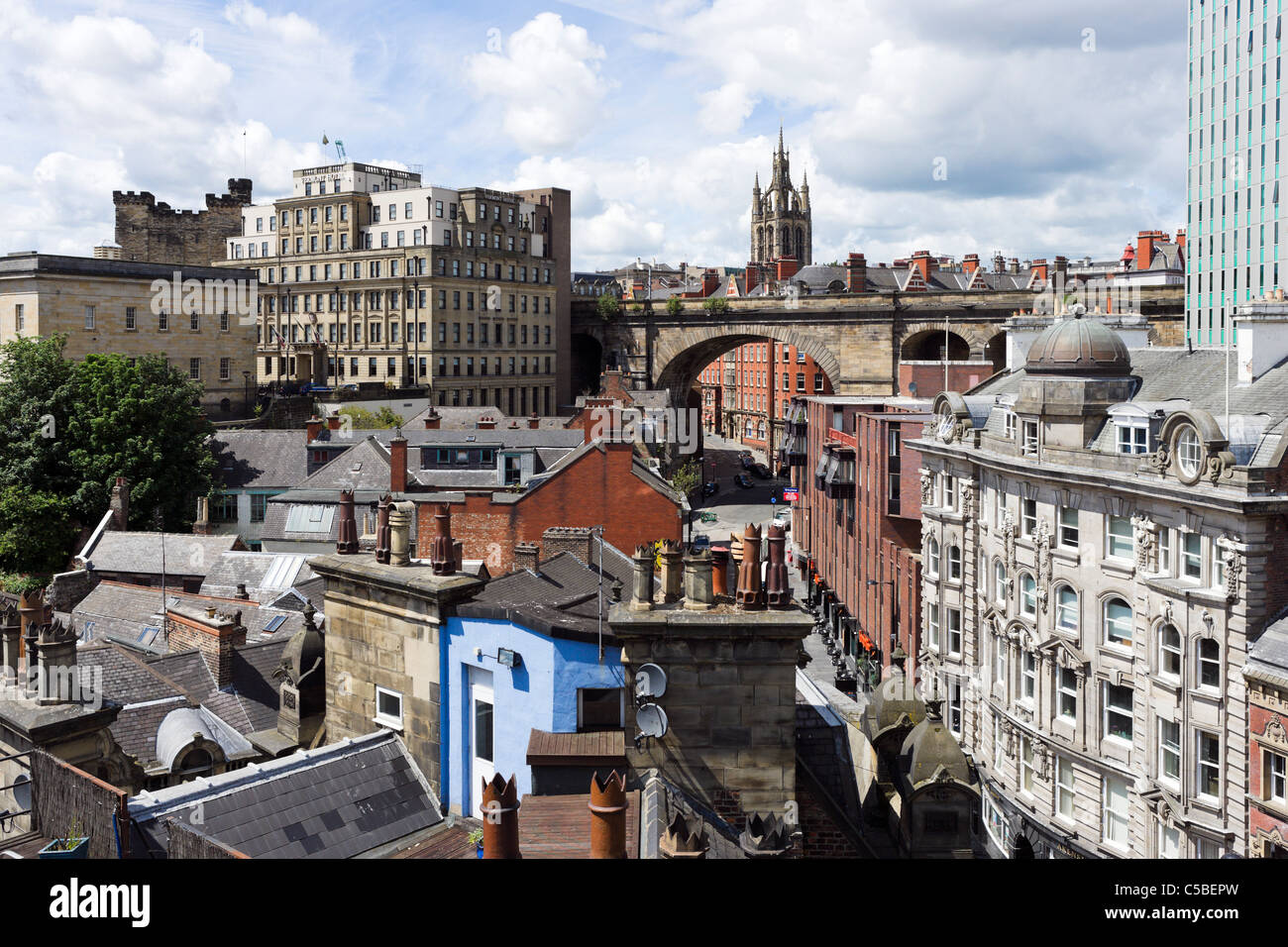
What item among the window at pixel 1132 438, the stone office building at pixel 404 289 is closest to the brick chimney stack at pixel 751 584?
the window at pixel 1132 438

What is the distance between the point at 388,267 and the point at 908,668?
6586cm

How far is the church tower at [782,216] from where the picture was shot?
168m

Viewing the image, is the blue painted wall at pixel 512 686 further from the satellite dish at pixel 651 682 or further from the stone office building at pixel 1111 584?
the stone office building at pixel 1111 584

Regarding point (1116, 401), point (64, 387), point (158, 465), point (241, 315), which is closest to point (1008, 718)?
point (1116, 401)

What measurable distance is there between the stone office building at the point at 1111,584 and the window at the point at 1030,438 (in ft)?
0.11

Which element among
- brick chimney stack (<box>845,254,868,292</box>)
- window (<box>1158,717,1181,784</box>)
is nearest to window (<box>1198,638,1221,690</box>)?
window (<box>1158,717,1181,784</box>)

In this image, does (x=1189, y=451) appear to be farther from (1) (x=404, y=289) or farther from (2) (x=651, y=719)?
(1) (x=404, y=289)

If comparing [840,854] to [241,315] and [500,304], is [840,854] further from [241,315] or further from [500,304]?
[500,304]

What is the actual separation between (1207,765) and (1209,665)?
195 cm

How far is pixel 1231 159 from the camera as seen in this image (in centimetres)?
8256

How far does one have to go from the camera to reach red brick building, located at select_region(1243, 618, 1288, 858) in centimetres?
2138

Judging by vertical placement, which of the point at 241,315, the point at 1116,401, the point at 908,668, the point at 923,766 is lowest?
the point at 908,668

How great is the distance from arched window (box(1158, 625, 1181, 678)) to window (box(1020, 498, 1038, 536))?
16.8 feet
